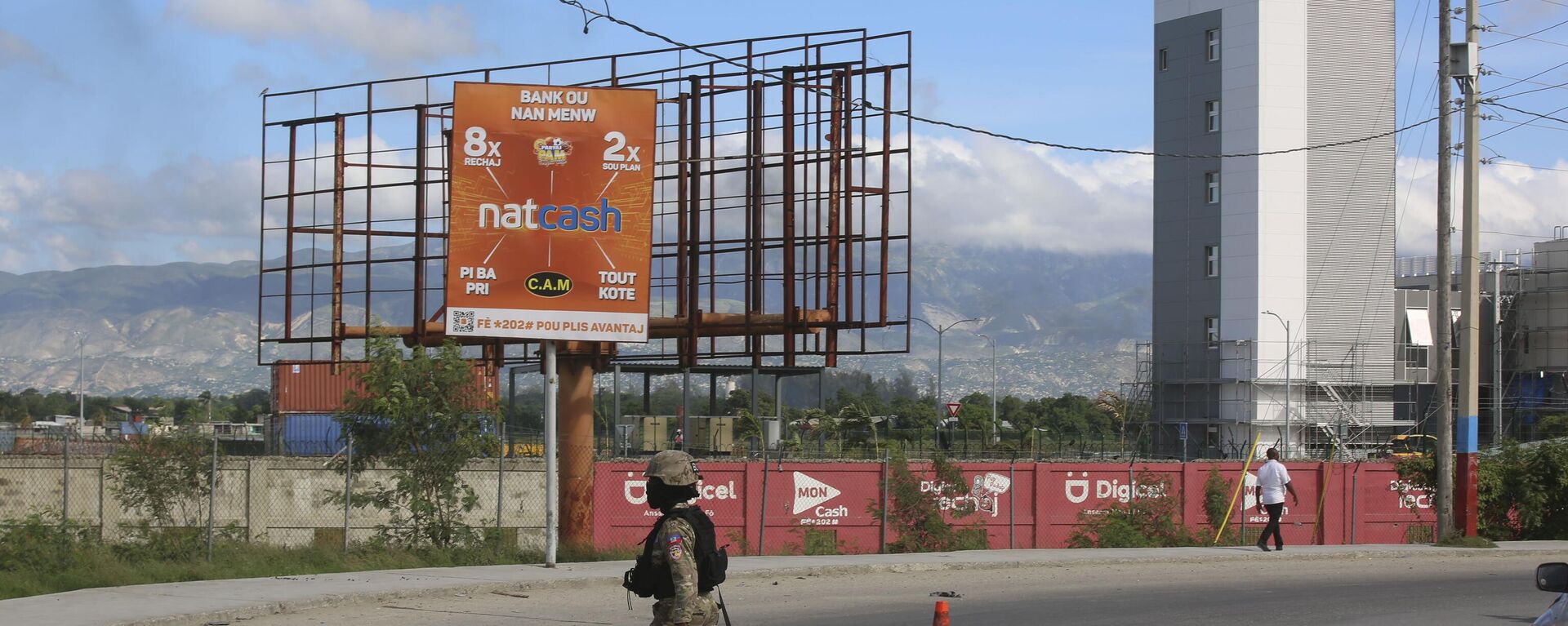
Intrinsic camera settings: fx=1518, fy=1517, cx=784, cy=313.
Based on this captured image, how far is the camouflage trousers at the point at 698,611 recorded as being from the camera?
8.33 metres

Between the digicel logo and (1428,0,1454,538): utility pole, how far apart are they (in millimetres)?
10877

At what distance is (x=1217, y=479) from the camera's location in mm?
28922

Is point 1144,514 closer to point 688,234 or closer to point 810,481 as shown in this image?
point 810,481

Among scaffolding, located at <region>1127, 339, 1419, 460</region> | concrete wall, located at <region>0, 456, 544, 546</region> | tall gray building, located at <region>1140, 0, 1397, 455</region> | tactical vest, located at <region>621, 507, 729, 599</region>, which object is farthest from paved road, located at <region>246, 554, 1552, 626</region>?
tall gray building, located at <region>1140, 0, 1397, 455</region>

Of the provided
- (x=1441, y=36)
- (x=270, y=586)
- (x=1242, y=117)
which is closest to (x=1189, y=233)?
(x=1242, y=117)

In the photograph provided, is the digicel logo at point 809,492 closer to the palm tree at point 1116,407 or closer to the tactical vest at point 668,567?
the tactical vest at point 668,567

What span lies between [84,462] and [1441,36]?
2757 centimetres

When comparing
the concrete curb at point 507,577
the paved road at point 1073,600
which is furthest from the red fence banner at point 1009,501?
the paved road at point 1073,600

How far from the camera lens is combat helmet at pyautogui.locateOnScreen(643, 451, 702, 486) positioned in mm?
8359

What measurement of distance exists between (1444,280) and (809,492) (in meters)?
12.1

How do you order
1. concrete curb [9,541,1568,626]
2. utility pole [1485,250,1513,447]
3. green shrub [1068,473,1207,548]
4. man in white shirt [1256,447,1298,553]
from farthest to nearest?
utility pole [1485,250,1513,447] → green shrub [1068,473,1207,548] → man in white shirt [1256,447,1298,553] → concrete curb [9,541,1568,626]

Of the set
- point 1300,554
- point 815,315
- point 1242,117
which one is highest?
point 1242,117

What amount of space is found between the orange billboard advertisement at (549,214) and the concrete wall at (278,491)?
31.4ft

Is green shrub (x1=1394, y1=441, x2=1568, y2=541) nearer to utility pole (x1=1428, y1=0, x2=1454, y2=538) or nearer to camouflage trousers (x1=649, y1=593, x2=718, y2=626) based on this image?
utility pole (x1=1428, y1=0, x2=1454, y2=538)
